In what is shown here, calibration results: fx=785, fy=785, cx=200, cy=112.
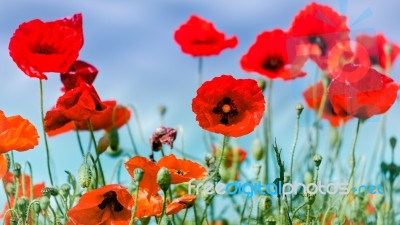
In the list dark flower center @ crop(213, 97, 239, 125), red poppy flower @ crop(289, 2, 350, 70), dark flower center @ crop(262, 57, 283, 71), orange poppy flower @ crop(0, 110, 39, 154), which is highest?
red poppy flower @ crop(289, 2, 350, 70)

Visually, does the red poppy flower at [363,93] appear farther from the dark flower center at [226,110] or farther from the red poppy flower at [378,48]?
the red poppy flower at [378,48]

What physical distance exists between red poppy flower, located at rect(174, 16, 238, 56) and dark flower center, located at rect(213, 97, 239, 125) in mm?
805

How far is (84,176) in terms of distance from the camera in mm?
1334

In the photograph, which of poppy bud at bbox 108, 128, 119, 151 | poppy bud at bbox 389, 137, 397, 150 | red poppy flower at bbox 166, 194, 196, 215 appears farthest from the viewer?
poppy bud at bbox 108, 128, 119, 151

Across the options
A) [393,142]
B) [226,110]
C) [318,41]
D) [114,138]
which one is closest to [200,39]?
[318,41]

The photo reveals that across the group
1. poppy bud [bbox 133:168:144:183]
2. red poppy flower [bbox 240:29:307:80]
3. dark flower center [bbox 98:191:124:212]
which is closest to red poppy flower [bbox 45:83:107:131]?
dark flower center [bbox 98:191:124:212]

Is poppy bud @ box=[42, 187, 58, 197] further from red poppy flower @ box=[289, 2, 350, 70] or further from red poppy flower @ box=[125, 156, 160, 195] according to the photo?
red poppy flower @ box=[289, 2, 350, 70]

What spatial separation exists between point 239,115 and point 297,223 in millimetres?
260

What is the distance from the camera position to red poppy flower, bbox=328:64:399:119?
1.54 metres

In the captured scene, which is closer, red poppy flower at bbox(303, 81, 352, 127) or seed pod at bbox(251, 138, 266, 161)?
seed pod at bbox(251, 138, 266, 161)

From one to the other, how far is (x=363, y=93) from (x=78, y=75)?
57 cm

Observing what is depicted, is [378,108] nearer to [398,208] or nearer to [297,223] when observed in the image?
[297,223]

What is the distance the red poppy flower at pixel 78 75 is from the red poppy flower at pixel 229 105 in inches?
9.9

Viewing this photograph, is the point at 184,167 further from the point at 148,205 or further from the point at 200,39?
the point at 200,39
